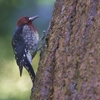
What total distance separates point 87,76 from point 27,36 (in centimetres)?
245

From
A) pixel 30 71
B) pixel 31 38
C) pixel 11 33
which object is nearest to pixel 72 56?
pixel 30 71

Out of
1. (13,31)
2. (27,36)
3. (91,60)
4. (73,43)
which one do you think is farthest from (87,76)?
(13,31)

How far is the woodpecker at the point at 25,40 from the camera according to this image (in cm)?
515

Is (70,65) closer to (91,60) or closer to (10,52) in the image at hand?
(91,60)

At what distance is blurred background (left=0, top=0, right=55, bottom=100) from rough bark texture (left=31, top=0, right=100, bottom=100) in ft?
6.87

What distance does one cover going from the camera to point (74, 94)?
3.05 m

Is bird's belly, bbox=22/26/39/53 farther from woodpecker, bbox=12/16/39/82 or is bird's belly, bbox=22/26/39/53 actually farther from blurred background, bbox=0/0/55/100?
blurred background, bbox=0/0/55/100

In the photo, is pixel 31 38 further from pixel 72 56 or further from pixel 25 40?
pixel 72 56

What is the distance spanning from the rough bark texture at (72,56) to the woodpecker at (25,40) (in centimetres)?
157

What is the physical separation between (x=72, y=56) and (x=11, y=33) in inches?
105

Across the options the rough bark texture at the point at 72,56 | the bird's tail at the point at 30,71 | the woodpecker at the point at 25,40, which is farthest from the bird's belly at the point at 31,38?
the rough bark texture at the point at 72,56

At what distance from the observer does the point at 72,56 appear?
3.19 m

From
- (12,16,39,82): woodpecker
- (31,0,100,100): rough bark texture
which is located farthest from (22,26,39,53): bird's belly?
(31,0,100,100): rough bark texture

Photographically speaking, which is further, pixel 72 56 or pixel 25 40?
pixel 25 40
